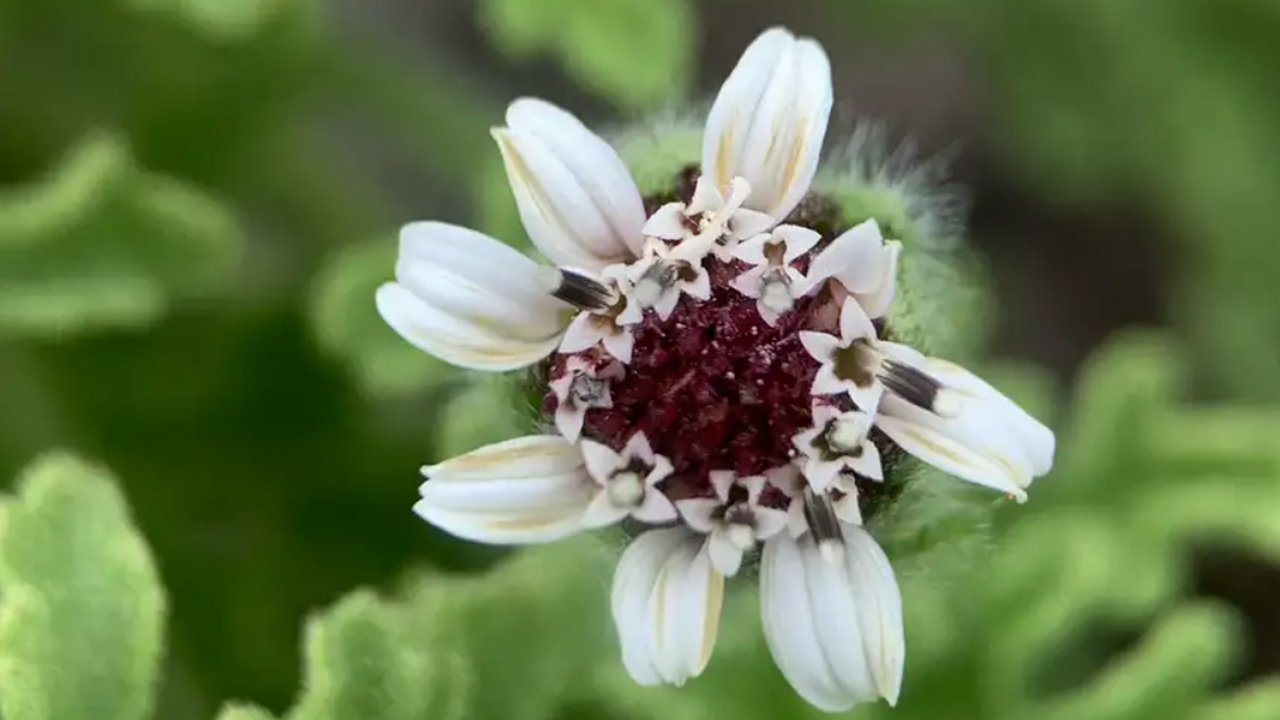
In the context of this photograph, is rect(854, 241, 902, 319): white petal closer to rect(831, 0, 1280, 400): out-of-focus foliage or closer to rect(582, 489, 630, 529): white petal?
rect(582, 489, 630, 529): white petal

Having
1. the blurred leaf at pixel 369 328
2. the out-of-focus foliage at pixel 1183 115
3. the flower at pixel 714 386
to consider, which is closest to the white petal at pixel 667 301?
the flower at pixel 714 386


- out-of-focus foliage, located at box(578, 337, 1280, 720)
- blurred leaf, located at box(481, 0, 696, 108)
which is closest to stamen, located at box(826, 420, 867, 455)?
out-of-focus foliage, located at box(578, 337, 1280, 720)

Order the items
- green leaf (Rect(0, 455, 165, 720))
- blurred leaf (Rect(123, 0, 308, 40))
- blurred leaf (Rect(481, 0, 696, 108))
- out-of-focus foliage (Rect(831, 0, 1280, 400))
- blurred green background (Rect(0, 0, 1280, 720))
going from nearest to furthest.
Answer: green leaf (Rect(0, 455, 165, 720)), blurred green background (Rect(0, 0, 1280, 720)), blurred leaf (Rect(123, 0, 308, 40)), blurred leaf (Rect(481, 0, 696, 108)), out-of-focus foliage (Rect(831, 0, 1280, 400))

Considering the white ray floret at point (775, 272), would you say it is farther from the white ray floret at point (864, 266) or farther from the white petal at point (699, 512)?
the white petal at point (699, 512)

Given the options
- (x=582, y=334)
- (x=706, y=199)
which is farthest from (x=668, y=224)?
(x=582, y=334)

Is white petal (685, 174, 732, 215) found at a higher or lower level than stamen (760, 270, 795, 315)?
higher

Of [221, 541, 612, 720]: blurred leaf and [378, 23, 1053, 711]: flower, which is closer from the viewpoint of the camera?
[378, 23, 1053, 711]: flower
